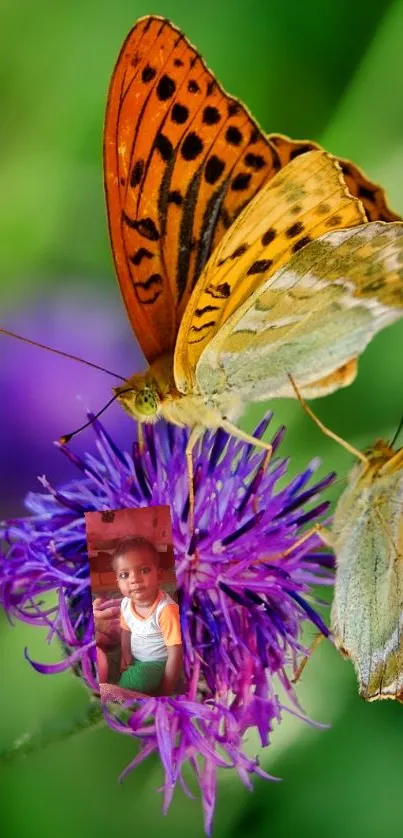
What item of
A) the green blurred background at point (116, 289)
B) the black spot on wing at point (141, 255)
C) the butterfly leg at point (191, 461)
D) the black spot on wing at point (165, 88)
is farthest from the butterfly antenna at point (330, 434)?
the black spot on wing at point (165, 88)

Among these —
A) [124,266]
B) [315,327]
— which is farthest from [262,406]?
[124,266]

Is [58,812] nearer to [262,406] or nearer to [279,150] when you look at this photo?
[262,406]

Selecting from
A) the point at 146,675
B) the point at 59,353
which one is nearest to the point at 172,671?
the point at 146,675

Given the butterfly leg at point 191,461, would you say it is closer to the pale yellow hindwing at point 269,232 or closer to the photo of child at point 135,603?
the photo of child at point 135,603

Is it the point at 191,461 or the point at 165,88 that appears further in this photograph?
the point at 191,461

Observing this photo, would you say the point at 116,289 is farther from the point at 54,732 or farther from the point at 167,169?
the point at 54,732

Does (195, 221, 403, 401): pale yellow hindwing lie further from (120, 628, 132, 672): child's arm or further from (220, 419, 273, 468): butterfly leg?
(120, 628, 132, 672): child's arm

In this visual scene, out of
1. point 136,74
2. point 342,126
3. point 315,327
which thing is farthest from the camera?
point 342,126
